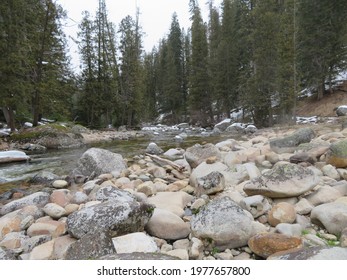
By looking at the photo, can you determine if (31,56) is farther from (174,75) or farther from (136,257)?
(174,75)

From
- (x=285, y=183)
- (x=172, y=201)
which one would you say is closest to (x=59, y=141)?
(x=172, y=201)

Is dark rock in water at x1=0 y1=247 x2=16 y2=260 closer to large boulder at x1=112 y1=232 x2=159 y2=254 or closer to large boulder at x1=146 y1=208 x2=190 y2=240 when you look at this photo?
large boulder at x1=112 y1=232 x2=159 y2=254

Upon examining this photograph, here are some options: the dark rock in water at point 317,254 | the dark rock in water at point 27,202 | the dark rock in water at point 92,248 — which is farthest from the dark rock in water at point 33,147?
the dark rock in water at point 317,254

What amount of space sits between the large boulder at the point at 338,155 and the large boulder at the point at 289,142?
1.45 meters

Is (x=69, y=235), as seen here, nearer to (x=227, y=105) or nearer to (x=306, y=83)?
(x=306, y=83)

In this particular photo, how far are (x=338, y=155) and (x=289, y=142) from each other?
6.61ft

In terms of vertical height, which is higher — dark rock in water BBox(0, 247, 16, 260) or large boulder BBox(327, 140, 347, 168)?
large boulder BBox(327, 140, 347, 168)

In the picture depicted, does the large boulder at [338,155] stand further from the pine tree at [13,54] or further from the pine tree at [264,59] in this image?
the pine tree at [13,54]

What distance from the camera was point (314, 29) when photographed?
1833cm

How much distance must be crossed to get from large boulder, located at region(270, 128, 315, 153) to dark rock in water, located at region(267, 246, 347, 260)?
4114 millimetres

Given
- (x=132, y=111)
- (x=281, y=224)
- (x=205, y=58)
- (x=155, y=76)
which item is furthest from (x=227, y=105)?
(x=281, y=224)

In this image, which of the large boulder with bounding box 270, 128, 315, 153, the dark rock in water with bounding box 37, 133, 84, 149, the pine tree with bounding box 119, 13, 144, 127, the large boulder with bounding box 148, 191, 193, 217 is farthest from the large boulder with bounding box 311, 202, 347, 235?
the pine tree with bounding box 119, 13, 144, 127

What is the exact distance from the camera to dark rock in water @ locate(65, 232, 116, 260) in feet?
7.09

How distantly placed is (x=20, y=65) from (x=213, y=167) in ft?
42.8
